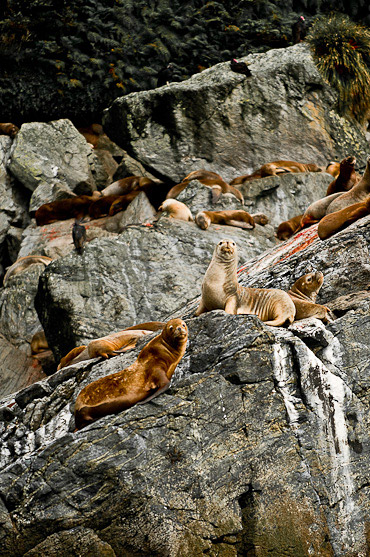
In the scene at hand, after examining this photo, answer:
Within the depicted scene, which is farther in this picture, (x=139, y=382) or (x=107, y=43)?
(x=107, y=43)

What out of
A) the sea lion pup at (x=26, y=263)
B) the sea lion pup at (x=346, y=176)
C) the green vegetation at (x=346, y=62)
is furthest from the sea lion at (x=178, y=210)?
the green vegetation at (x=346, y=62)

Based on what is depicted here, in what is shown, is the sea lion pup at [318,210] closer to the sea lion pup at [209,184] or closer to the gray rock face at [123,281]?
the gray rock face at [123,281]

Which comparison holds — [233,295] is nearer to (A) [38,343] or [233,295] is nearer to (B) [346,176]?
(B) [346,176]

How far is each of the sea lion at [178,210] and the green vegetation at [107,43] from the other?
864 centimetres

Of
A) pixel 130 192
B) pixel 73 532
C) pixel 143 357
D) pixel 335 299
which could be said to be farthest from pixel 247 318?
pixel 130 192

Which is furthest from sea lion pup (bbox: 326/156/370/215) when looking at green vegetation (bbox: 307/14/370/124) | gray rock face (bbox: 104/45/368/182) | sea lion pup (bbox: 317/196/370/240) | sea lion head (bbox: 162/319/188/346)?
green vegetation (bbox: 307/14/370/124)

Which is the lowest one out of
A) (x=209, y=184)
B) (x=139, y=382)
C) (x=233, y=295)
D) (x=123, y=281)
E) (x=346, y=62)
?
(x=209, y=184)

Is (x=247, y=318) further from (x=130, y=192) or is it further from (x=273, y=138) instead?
(x=273, y=138)

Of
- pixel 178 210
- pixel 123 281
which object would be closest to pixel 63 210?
pixel 178 210

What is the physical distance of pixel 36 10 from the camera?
21.0 meters

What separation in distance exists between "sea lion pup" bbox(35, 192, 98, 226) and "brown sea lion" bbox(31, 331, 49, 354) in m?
4.32

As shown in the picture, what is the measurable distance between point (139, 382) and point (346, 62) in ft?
45.4

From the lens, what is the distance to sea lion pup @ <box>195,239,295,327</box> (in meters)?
6.36

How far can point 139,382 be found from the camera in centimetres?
531
